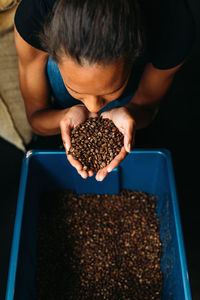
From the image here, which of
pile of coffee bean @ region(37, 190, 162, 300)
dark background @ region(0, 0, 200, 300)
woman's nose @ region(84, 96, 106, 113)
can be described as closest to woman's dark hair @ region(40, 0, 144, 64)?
woman's nose @ region(84, 96, 106, 113)

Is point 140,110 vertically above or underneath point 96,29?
underneath

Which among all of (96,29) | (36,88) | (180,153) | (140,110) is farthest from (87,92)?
(180,153)

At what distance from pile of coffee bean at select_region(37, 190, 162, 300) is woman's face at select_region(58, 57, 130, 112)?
650 mm

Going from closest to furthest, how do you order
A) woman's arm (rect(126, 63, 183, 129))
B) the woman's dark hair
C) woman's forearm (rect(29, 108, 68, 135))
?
the woman's dark hair → woman's arm (rect(126, 63, 183, 129)) → woman's forearm (rect(29, 108, 68, 135))

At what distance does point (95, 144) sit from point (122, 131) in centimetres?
12

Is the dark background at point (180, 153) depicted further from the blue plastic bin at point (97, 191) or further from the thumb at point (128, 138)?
the thumb at point (128, 138)

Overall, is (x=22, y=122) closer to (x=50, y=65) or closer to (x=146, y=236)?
(x=50, y=65)

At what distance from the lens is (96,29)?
0.66 meters

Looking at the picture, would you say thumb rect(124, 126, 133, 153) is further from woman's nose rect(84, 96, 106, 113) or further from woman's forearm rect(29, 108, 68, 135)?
woman's forearm rect(29, 108, 68, 135)

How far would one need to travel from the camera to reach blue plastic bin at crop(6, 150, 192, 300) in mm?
1029

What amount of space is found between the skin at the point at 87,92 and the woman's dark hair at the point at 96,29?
0.12 feet

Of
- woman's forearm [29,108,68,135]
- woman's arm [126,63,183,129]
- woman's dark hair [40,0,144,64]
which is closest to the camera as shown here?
woman's dark hair [40,0,144,64]

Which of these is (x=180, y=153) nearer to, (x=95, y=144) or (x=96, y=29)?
(x=95, y=144)

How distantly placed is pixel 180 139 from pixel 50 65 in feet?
3.13
